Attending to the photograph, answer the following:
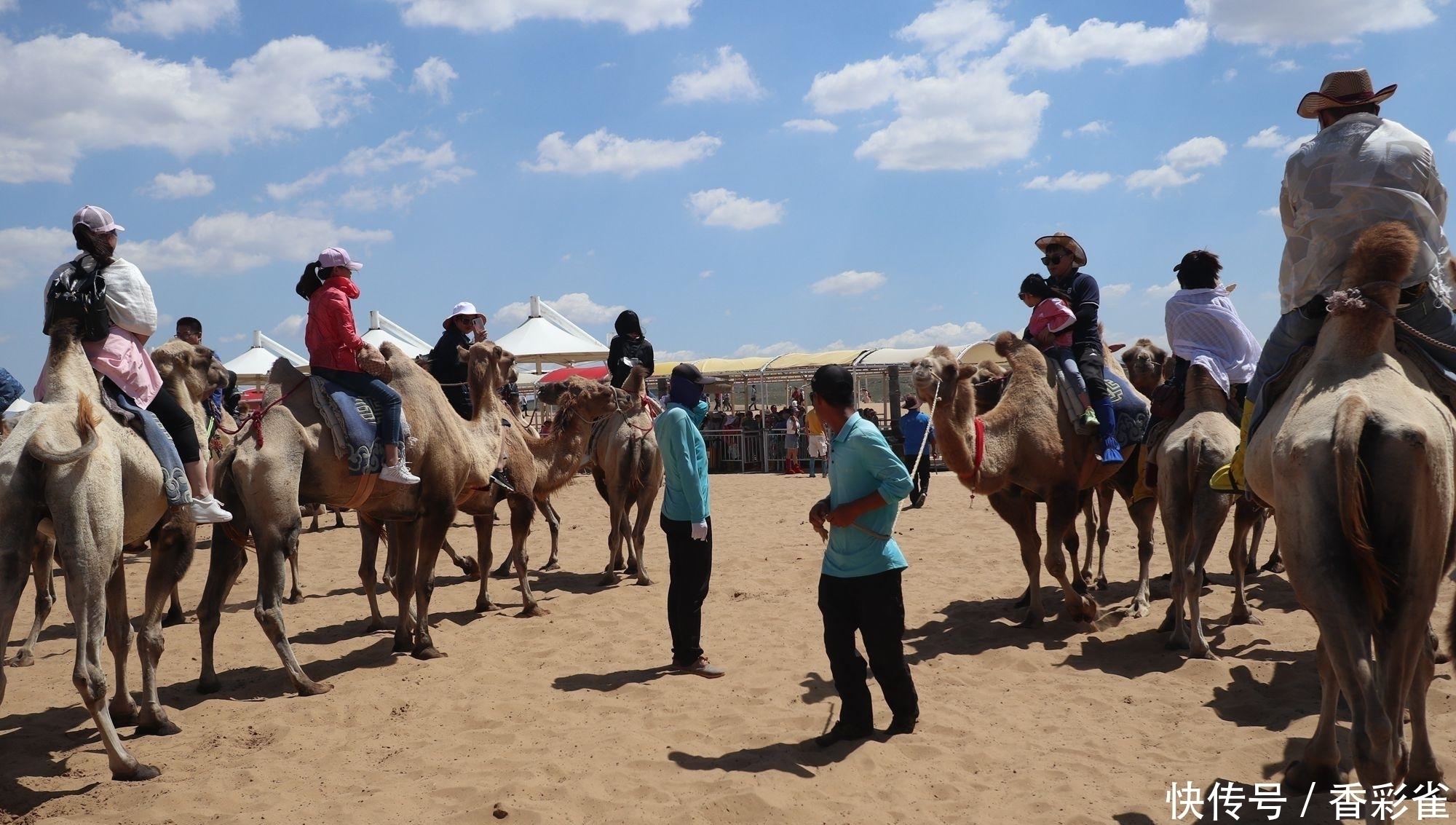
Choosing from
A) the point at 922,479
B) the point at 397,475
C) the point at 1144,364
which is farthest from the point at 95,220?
the point at 922,479

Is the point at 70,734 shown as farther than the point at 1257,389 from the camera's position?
Yes

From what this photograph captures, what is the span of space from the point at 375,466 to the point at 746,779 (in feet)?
12.1

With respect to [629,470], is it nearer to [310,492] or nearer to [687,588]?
[687,588]

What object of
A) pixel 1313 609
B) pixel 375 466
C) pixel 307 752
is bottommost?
pixel 307 752

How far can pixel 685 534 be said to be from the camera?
22.6 ft

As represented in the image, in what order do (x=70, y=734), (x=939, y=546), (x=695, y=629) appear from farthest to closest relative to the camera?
(x=939, y=546), (x=695, y=629), (x=70, y=734)

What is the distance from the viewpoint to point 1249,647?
6.91 metres

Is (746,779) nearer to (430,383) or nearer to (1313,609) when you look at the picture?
(1313,609)

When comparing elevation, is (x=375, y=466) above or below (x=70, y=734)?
above

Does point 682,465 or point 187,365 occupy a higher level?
point 187,365

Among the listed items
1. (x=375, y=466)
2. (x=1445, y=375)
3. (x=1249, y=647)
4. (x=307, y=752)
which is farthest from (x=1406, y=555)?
(x=375, y=466)

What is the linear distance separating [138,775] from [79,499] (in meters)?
1.50

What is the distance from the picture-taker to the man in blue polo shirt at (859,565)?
16.2ft

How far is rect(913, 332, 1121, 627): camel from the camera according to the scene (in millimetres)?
7113
